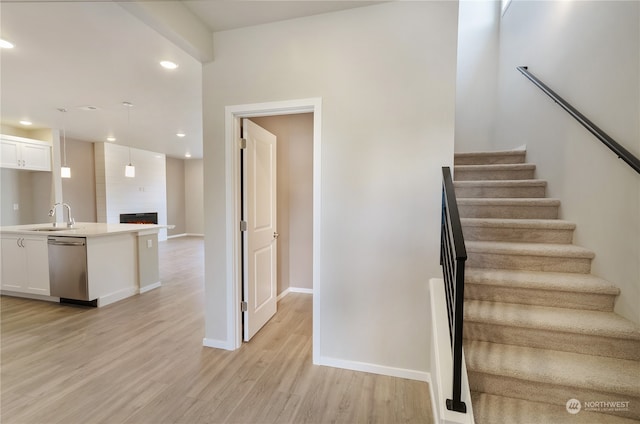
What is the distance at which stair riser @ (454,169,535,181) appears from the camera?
9.57ft

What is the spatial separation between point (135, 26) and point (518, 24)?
13.6 feet

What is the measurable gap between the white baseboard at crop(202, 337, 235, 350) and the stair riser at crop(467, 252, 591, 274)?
7.09ft

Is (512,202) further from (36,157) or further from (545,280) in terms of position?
(36,157)

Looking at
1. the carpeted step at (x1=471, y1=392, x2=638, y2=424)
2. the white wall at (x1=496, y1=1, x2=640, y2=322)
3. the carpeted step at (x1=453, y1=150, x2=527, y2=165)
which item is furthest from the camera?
the carpeted step at (x1=453, y1=150, x2=527, y2=165)

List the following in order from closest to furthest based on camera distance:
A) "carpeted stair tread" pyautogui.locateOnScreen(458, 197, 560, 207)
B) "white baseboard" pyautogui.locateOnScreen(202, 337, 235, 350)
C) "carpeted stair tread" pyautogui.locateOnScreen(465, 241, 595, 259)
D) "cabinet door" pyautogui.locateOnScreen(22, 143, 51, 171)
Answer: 1. "carpeted stair tread" pyautogui.locateOnScreen(465, 241, 595, 259)
2. "carpeted stair tread" pyautogui.locateOnScreen(458, 197, 560, 207)
3. "white baseboard" pyautogui.locateOnScreen(202, 337, 235, 350)
4. "cabinet door" pyautogui.locateOnScreen(22, 143, 51, 171)

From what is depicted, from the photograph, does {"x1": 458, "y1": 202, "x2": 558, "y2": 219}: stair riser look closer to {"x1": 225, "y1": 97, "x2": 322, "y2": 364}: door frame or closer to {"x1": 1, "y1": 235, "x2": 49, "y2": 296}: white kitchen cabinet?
{"x1": 225, "y1": 97, "x2": 322, "y2": 364}: door frame

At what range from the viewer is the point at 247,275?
8.63ft

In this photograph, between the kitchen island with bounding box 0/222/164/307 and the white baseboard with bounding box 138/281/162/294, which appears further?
the white baseboard with bounding box 138/281/162/294

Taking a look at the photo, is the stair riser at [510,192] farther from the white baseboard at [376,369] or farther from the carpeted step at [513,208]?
the white baseboard at [376,369]

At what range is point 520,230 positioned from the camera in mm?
2256

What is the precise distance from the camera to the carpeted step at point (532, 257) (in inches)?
78.1

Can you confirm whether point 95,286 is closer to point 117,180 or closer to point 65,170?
point 65,170

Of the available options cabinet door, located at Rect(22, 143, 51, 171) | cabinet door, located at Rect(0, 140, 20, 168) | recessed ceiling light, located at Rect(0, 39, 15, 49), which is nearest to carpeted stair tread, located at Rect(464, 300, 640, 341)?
recessed ceiling light, located at Rect(0, 39, 15, 49)

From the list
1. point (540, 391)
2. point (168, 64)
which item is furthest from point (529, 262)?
point (168, 64)
